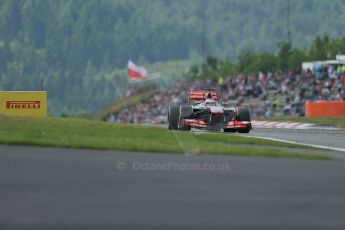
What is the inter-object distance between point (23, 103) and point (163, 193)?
24.1 meters

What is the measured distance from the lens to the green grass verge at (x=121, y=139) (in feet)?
51.8

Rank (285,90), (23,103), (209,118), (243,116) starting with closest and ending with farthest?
(209,118), (243,116), (23,103), (285,90)

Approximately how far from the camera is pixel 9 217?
8977mm

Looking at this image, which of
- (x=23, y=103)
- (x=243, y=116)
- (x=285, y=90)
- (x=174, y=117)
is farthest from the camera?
(x=285, y=90)

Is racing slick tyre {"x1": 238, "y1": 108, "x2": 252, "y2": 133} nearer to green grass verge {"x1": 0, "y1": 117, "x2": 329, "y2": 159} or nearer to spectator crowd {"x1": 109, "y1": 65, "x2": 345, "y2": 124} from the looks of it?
green grass verge {"x1": 0, "y1": 117, "x2": 329, "y2": 159}

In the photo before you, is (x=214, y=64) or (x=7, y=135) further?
(x=214, y=64)

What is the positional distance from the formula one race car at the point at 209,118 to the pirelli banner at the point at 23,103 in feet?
26.4

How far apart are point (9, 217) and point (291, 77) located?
4648 cm

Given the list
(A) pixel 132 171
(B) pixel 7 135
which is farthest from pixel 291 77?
(A) pixel 132 171

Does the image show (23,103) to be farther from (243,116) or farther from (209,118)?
(243,116)

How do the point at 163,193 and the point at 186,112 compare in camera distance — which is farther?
the point at 186,112

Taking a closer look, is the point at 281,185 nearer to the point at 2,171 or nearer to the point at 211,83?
the point at 2,171

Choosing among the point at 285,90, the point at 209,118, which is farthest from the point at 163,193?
the point at 285,90

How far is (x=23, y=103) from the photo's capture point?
34031mm
